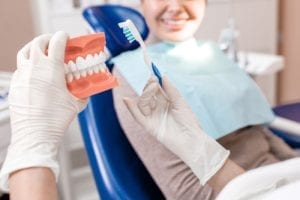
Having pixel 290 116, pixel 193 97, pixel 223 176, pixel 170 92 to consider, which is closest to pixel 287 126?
pixel 290 116

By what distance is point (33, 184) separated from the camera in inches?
25.8

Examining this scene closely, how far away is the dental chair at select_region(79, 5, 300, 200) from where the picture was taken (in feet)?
3.78

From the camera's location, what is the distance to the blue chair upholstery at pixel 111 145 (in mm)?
1150

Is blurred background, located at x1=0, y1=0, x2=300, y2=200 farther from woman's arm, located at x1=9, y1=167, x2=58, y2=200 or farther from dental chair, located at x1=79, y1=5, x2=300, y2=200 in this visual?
woman's arm, located at x1=9, y1=167, x2=58, y2=200

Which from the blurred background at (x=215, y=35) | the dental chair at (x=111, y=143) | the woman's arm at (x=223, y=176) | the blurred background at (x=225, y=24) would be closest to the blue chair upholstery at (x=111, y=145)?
the dental chair at (x=111, y=143)

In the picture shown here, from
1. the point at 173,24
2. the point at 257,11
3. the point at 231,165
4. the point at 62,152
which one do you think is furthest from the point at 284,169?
the point at 257,11

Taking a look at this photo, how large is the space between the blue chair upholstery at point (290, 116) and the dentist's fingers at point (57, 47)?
3.20 ft

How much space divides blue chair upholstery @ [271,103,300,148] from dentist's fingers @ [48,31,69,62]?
3.20 feet

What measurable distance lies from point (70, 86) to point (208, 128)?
0.49m

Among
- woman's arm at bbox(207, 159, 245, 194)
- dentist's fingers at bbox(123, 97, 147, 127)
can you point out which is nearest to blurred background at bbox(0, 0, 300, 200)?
dentist's fingers at bbox(123, 97, 147, 127)

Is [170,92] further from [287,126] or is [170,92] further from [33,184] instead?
[287,126]

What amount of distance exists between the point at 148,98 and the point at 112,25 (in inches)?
18.1

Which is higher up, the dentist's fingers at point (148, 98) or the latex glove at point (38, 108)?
the latex glove at point (38, 108)

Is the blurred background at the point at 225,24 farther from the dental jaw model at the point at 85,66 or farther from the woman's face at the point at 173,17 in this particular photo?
the dental jaw model at the point at 85,66
